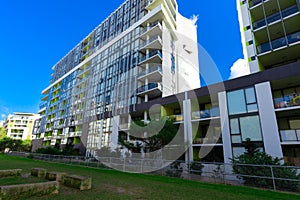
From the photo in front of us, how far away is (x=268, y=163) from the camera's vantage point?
964 centimetres

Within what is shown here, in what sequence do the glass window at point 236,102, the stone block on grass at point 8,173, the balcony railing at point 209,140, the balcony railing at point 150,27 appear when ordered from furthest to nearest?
the balcony railing at point 150,27, the balcony railing at point 209,140, the glass window at point 236,102, the stone block on grass at point 8,173

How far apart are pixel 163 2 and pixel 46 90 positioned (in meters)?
51.3

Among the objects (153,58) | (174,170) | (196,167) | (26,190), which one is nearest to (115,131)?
(153,58)

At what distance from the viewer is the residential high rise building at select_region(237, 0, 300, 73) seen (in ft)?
55.8

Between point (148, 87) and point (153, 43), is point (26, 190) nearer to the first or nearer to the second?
point (148, 87)

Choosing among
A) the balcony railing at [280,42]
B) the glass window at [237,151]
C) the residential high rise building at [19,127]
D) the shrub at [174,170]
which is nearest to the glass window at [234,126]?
the glass window at [237,151]

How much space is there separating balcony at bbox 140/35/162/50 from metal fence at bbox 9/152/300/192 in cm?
1915

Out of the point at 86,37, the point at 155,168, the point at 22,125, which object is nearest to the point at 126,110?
the point at 155,168

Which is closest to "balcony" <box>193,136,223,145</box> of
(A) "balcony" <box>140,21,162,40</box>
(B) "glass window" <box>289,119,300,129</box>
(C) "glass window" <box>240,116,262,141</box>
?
(C) "glass window" <box>240,116,262,141</box>

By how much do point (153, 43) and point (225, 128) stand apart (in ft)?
60.1

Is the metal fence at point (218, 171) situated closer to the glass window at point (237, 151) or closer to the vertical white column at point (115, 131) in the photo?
the glass window at point (237, 151)

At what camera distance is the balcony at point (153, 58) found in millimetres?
26994

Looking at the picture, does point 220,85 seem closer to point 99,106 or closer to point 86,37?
point 99,106

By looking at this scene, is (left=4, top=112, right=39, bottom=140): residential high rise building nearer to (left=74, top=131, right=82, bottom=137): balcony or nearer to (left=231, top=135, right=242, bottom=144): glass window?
(left=74, top=131, right=82, bottom=137): balcony
